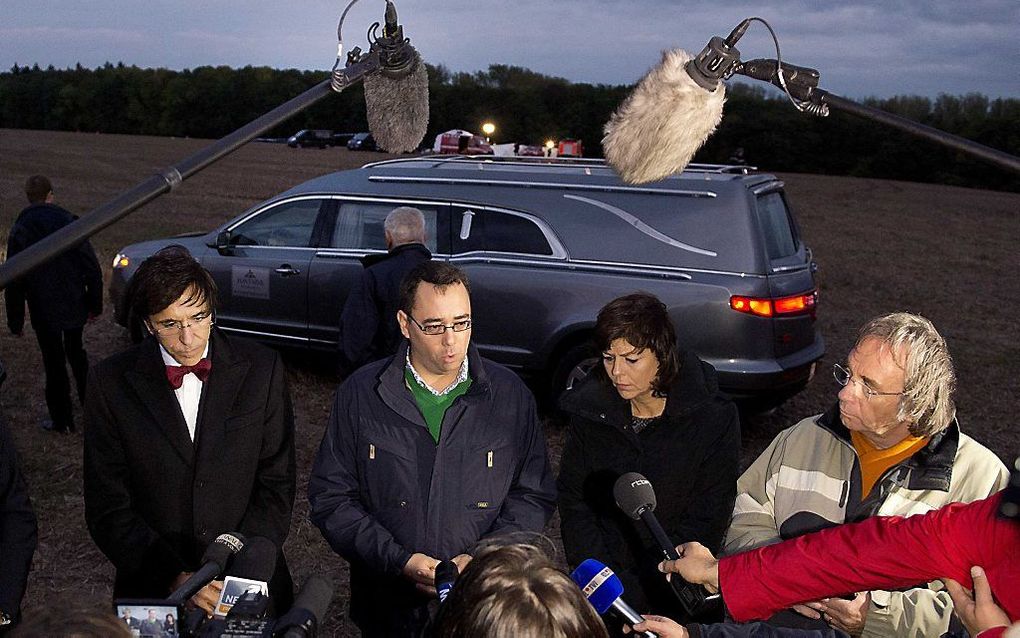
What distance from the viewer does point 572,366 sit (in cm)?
711

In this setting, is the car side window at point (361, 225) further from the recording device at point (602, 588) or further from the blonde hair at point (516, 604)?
the blonde hair at point (516, 604)

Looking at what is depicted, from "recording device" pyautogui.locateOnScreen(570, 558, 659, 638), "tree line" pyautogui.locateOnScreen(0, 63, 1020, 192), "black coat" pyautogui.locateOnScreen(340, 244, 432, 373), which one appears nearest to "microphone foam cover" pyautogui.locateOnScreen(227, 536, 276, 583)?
"recording device" pyautogui.locateOnScreen(570, 558, 659, 638)

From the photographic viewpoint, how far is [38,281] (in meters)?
6.71

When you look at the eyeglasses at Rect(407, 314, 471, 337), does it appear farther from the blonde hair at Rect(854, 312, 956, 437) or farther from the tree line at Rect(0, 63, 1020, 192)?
the tree line at Rect(0, 63, 1020, 192)

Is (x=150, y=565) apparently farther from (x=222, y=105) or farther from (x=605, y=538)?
(x=222, y=105)

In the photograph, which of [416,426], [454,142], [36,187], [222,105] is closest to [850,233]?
[454,142]

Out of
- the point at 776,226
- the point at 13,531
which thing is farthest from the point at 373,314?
the point at 776,226

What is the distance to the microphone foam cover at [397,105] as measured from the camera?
2.34 metres

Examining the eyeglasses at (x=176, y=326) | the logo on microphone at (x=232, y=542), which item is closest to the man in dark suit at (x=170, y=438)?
the eyeglasses at (x=176, y=326)

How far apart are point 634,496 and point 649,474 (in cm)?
92

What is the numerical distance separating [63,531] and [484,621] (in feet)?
15.8

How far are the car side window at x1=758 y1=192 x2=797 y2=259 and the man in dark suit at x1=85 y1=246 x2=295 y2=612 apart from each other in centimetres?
454

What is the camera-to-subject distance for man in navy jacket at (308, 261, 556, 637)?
310 centimetres

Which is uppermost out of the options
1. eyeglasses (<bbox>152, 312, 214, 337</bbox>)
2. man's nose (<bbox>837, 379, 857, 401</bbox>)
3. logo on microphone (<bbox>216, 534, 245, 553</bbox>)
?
eyeglasses (<bbox>152, 312, 214, 337</bbox>)
